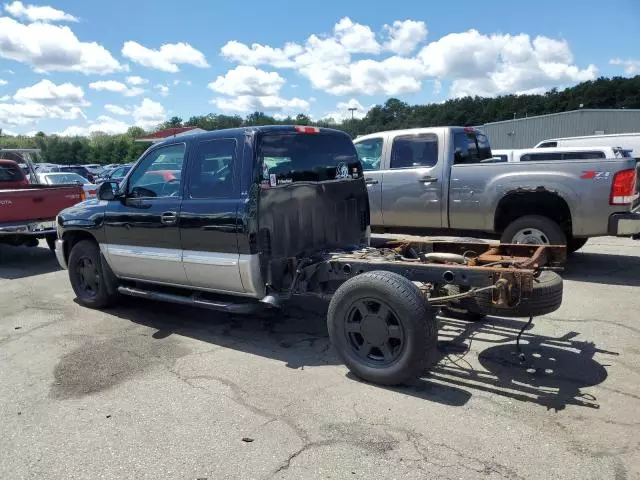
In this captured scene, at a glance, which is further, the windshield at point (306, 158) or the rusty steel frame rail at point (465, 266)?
the windshield at point (306, 158)

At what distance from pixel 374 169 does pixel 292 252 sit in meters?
3.85

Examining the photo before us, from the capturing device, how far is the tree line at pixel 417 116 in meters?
62.8

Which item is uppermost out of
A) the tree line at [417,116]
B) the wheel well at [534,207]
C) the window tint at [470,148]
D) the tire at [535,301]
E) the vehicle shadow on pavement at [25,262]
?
the tree line at [417,116]

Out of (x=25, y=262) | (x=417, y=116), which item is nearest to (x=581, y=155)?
(x=25, y=262)

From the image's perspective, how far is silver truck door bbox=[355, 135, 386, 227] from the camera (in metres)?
8.37

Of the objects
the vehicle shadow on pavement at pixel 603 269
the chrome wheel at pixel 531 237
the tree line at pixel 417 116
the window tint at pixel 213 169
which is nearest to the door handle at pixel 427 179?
the chrome wheel at pixel 531 237

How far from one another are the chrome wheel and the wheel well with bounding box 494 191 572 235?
296 mm

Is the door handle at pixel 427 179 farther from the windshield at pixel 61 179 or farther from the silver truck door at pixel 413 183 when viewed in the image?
the windshield at pixel 61 179

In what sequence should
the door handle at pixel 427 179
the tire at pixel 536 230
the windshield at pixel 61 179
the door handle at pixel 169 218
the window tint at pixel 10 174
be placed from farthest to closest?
the windshield at pixel 61 179
the window tint at pixel 10 174
the door handle at pixel 427 179
the tire at pixel 536 230
the door handle at pixel 169 218

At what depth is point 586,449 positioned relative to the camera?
123 inches

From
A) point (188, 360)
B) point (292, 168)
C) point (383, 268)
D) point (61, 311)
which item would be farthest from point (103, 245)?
point (383, 268)

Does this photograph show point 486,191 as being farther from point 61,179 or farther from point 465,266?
point 61,179

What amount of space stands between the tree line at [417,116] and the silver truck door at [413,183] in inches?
1822

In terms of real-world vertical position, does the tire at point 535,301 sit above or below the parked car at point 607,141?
below
